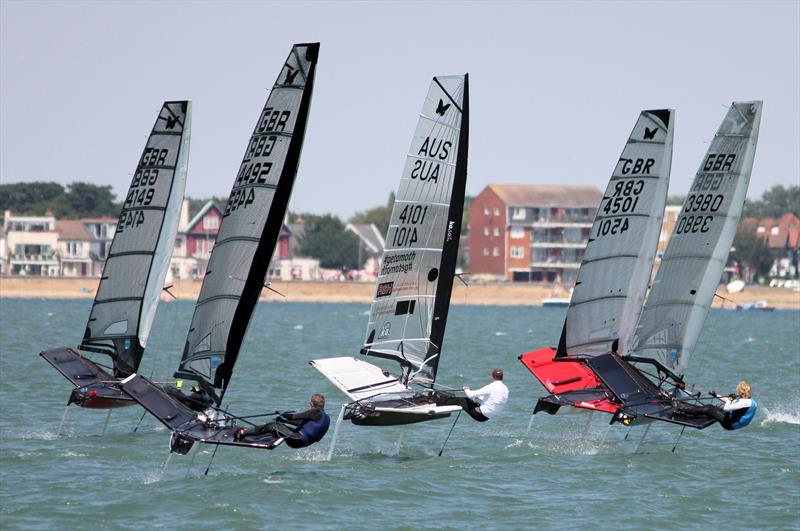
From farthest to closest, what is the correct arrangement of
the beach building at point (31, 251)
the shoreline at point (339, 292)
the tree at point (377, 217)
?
the tree at point (377, 217) → the beach building at point (31, 251) → the shoreline at point (339, 292)

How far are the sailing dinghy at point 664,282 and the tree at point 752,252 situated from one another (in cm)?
9918

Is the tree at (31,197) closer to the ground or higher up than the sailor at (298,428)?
higher up

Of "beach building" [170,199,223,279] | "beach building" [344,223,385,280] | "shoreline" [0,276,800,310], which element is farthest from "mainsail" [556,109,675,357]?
"beach building" [344,223,385,280]

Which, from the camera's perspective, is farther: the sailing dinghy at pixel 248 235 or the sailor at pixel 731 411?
the sailor at pixel 731 411

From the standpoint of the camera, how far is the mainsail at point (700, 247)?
70.8 feet

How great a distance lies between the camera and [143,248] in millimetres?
21094

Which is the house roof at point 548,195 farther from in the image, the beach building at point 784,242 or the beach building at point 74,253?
the beach building at point 74,253

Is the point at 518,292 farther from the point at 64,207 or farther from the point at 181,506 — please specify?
the point at 181,506

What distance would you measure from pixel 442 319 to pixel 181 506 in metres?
5.94

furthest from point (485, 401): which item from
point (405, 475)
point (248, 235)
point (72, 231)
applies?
point (72, 231)

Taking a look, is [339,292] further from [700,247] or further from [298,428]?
[298,428]

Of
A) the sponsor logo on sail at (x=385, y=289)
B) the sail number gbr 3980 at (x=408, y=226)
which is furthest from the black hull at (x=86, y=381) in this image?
the sail number gbr 3980 at (x=408, y=226)

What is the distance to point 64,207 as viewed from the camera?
134000 millimetres

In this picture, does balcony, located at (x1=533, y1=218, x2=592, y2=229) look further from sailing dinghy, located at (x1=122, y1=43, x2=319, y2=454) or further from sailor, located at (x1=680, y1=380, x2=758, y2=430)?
sailing dinghy, located at (x1=122, y1=43, x2=319, y2=454)
